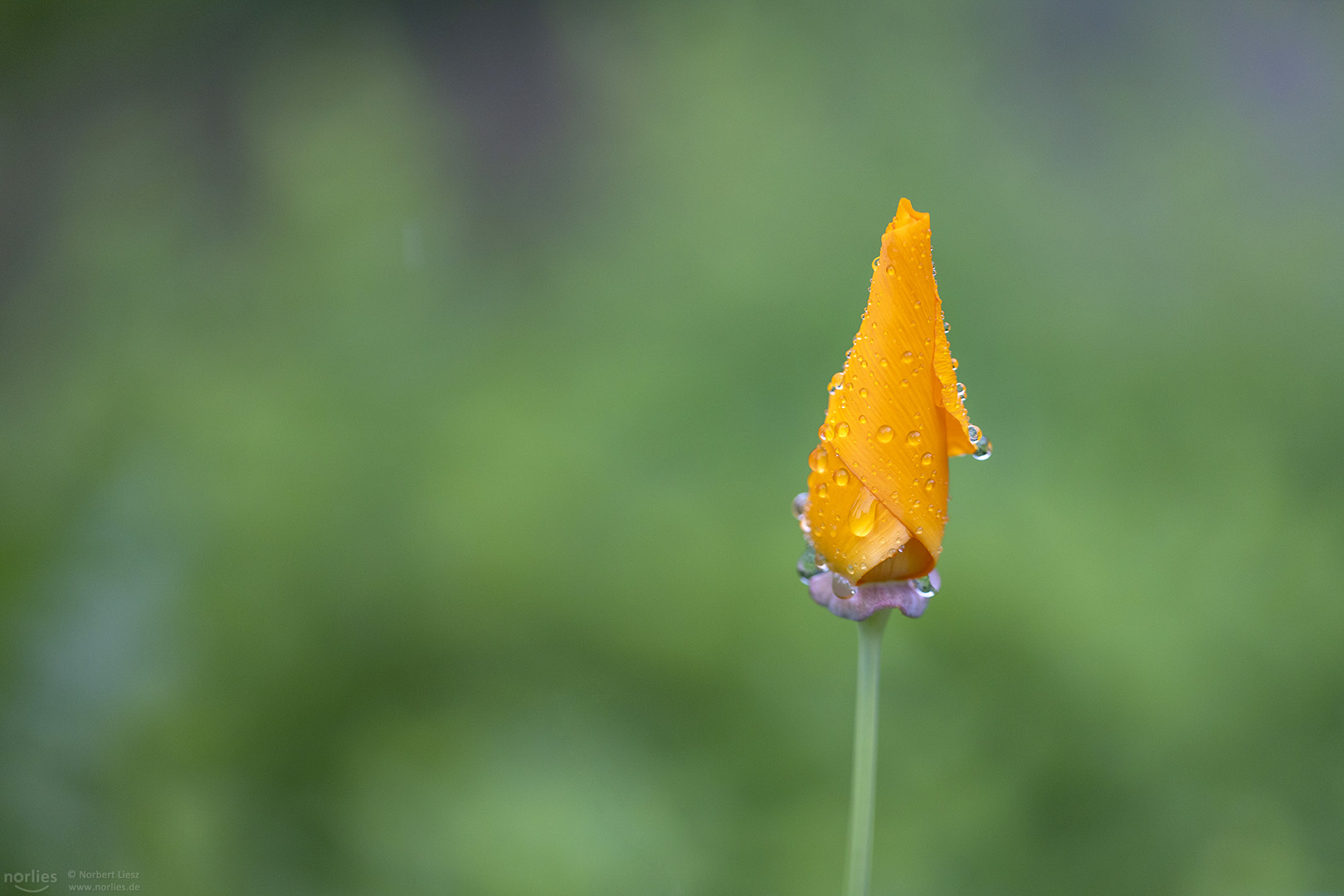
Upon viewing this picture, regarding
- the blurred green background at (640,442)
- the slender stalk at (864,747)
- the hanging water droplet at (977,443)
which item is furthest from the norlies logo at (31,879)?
the hanging water droplet at (977,443)

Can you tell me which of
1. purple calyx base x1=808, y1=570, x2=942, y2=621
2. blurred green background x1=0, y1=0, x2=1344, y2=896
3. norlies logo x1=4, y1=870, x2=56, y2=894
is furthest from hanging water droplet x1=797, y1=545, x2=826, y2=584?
norlies logo x1=4, y1=870, x2=56, y2=894

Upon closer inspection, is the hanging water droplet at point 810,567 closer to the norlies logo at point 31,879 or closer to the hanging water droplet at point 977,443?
the hanging water droplet at point 977,443

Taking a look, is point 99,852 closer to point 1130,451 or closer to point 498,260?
point 498,260

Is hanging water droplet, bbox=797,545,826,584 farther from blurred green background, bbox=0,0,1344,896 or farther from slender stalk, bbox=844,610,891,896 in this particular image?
blurred green background, bbox=0,0,1344,896

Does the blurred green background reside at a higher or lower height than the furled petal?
higher

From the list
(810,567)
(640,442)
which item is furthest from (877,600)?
(640,442)

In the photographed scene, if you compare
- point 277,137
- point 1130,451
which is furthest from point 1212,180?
point 277,137

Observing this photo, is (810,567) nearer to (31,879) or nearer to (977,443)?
(977,443)

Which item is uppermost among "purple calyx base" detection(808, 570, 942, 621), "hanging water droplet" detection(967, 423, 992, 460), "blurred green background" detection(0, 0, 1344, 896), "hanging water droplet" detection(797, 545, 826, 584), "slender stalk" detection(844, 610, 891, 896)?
"blurred green background" detection(0, 0, 1344, 896)
